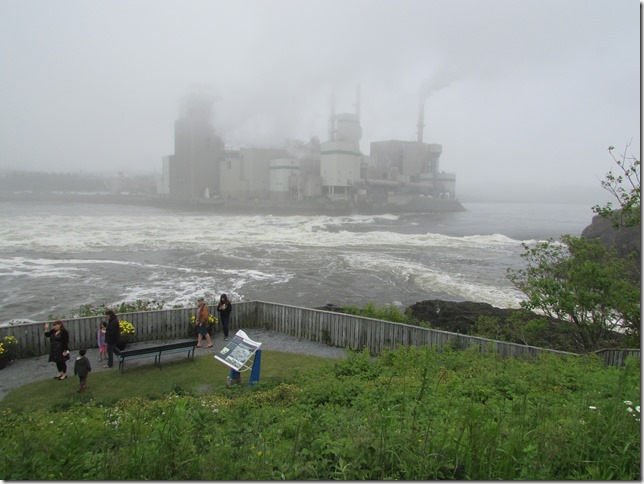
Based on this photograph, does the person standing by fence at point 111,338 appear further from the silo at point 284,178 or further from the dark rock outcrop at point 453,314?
the silo at point 284,178

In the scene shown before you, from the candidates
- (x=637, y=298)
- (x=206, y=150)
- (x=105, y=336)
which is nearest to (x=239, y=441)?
(x=105, y=336)

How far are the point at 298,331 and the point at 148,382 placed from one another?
4137mm

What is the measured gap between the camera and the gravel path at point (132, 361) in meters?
8.48

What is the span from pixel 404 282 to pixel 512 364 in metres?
18.1

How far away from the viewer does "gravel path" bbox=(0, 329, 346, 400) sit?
8.48 m

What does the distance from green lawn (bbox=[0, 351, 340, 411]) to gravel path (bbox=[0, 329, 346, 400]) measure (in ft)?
0.92

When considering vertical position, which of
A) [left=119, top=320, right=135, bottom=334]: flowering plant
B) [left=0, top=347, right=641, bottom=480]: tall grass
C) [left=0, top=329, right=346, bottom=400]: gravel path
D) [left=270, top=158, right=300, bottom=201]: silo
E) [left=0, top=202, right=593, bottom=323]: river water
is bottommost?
[left=0, top=202, right=593, bottom=323]: river water

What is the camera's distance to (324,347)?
35.7 ft

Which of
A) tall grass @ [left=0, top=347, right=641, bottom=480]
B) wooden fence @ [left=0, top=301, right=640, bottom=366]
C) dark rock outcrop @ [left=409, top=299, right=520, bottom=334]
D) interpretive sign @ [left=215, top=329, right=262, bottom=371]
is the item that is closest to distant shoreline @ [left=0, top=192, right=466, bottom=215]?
dark rock outcrop @ [left=409, top=299, right=520, bottom=334]

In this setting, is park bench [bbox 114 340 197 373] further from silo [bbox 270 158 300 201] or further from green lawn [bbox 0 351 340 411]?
silo [bbox 270 158 300 201]

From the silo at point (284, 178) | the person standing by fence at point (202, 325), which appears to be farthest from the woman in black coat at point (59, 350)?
the silo at point (284, 178)

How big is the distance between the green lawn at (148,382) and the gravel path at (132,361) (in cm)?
28

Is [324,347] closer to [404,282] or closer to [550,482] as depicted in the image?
[550,482]

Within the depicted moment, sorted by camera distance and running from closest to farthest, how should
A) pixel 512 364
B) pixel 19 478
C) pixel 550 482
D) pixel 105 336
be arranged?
pixel 550 482 → pixel 19 478 → pixel 512 364 → pixel 105 336
